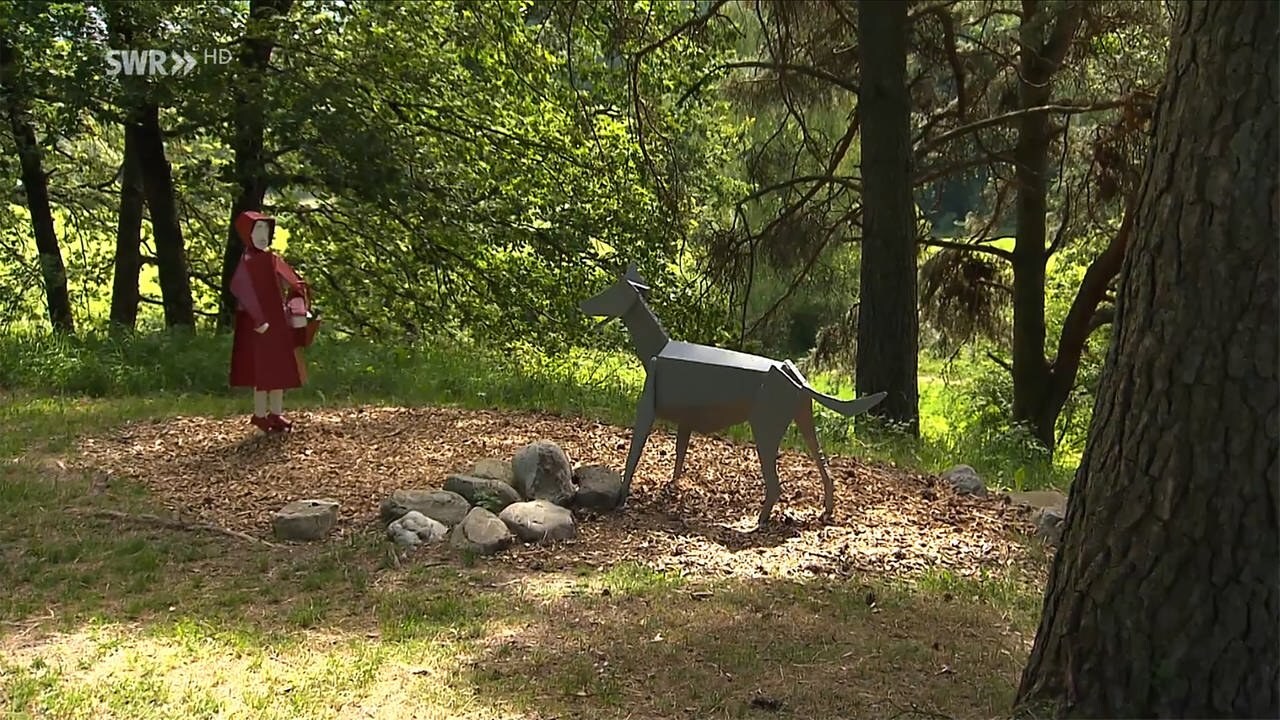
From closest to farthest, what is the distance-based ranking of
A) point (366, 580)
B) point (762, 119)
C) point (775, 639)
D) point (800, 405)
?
point (775, 639) < point (366, 580) < point (800, 405) < point (762, 119)

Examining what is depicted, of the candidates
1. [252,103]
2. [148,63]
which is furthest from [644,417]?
[148,63]

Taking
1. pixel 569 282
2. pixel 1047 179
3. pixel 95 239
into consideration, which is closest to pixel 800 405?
pixel 569 282

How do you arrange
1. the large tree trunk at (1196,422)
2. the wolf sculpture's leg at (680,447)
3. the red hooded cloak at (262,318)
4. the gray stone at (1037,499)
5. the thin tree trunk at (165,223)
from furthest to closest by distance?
the thin tree trunk at (165,223) → the red hooded cloak at (262,318) → the gray stone at (1037,499) → the wolf sculpture's leg at (680,447) → the large tree trunk at (1196,422)

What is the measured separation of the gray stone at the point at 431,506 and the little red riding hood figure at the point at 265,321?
1.87m

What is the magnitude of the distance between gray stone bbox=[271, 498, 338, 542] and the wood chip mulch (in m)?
0.11

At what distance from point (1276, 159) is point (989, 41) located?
836 cm

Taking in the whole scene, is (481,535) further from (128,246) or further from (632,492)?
(128,246)

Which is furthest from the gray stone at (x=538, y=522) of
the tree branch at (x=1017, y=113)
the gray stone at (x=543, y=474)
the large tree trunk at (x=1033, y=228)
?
the large tree trunk at (x=1033, y=228)

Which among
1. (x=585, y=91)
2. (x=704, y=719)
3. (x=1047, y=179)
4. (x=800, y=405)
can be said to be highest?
(x=585, y=91)

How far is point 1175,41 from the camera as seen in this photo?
3082 mm

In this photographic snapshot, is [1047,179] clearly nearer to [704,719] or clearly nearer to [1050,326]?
[1050,326]

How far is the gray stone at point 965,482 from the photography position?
667 centimetres

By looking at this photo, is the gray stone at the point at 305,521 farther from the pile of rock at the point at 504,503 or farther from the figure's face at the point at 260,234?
the figure's face at the point at 260,234

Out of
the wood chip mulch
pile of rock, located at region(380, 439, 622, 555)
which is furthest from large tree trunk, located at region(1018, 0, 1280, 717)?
pile of rock, located at region(380, 439, 622, 555)
